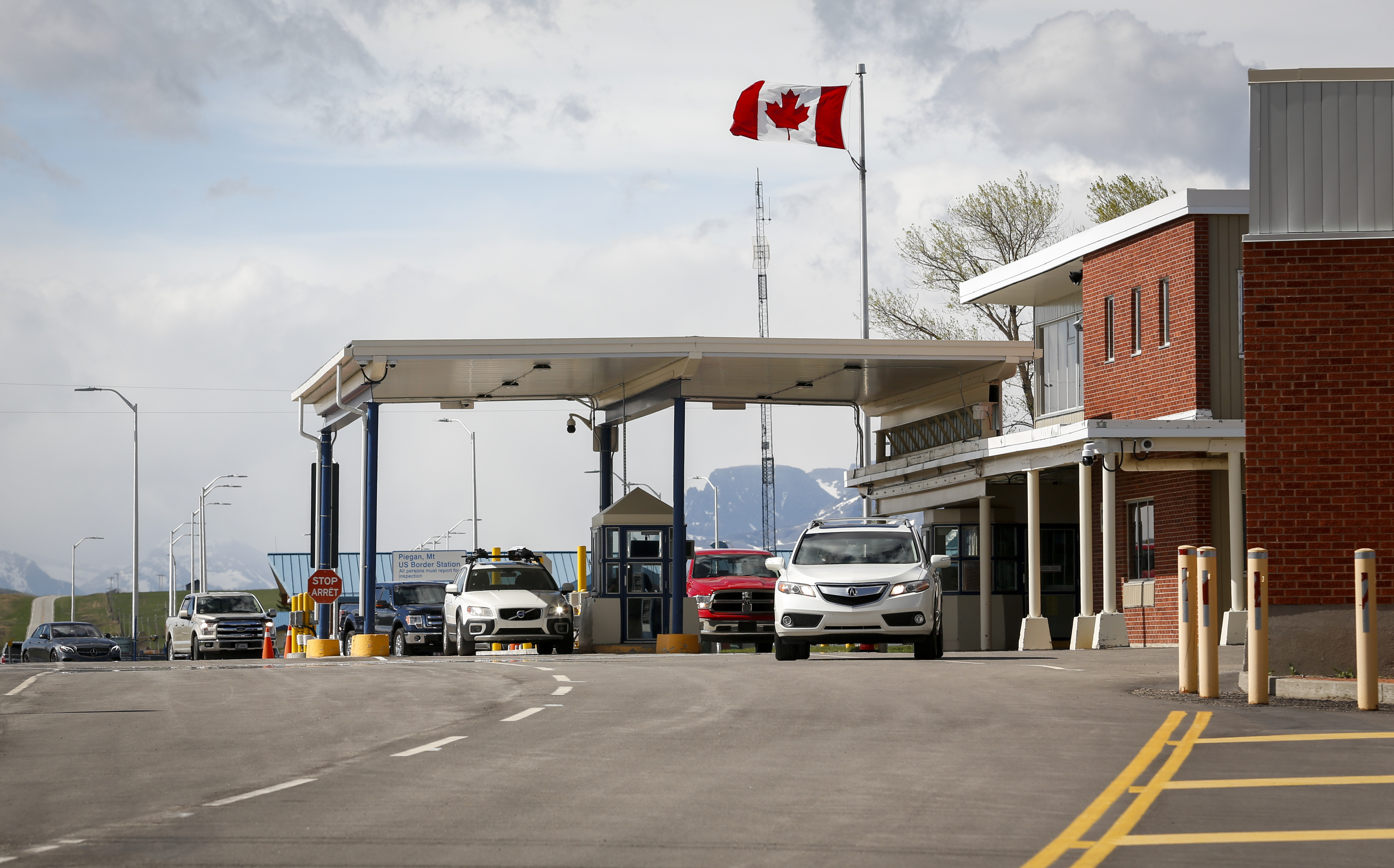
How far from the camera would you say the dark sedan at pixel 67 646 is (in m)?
43.0

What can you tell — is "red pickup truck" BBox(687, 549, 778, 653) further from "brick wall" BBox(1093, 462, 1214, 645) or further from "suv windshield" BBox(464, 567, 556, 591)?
"brick wall" BBox(1093, 462, 1214, 645)

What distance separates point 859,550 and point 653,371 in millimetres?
12468

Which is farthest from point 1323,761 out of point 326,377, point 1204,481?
point 326,377

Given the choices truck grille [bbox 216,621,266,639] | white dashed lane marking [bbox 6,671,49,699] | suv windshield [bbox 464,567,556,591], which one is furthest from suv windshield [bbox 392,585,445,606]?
white dashed lane marking [bbox 6,671,49,699]

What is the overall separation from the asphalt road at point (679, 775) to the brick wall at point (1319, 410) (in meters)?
2.24

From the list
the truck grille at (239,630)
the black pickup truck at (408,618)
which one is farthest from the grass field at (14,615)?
the black pickup truck at (408,618)

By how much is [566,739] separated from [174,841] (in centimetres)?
488

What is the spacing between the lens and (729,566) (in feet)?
117

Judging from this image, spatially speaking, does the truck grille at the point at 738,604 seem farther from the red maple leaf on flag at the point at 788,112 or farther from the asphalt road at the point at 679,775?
the asphalt road at the point at 679,775

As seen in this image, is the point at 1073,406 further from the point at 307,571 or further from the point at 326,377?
the point at 307,571

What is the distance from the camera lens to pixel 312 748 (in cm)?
1301

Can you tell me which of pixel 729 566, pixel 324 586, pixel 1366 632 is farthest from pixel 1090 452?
pixel 324 586

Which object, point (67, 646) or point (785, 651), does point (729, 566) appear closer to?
point (785, 651)

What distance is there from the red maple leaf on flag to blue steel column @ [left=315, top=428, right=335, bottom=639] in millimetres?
12676
